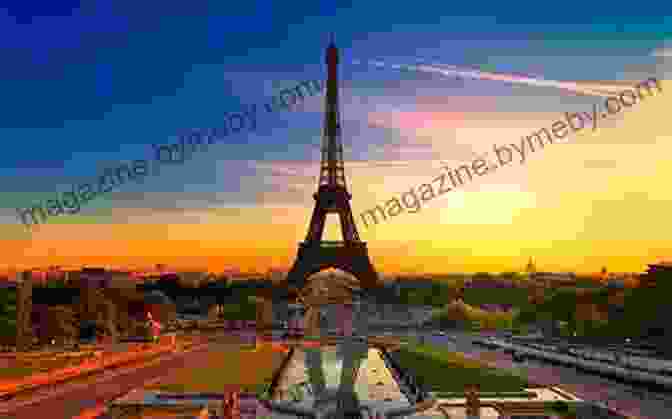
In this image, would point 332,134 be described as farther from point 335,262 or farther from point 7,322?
point 7,322

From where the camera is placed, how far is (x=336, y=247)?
1714 inches

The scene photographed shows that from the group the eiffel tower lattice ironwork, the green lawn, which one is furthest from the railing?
the green lawn

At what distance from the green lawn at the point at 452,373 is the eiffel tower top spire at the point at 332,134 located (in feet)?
58.3

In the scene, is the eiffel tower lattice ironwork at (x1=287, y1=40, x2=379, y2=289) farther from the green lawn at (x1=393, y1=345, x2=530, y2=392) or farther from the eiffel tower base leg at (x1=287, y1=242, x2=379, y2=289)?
the green lawn at (x1=393, y1=345, x2=530, y2=392)

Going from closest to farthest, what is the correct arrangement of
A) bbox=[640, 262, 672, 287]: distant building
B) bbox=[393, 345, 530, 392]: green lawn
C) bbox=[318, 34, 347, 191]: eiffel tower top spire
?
bbox=[393, 345, 530, 392]: green lawn, bbox=[640, 262, 672, 287]: distant building, bbox=[318, 34, 347, 191]: eiffel tower top spire

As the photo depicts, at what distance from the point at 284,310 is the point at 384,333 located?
42.6 ft

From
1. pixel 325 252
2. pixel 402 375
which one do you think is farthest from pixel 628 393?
pixel 325 252

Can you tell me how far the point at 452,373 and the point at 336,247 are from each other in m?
23.2

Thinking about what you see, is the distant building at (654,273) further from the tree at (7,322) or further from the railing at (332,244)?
the tree at (7,322)

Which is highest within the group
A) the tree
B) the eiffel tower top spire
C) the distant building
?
the eiffel tower top spire

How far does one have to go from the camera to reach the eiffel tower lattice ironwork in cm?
4247

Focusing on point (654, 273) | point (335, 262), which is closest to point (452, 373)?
point (654, 273)

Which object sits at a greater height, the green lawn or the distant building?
the distant building

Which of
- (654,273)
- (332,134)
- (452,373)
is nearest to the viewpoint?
(452,373)
